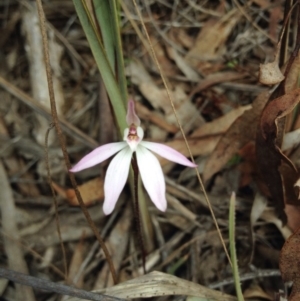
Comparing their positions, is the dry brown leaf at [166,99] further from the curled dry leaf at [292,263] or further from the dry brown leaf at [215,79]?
the curled dry leaf at [292,263]

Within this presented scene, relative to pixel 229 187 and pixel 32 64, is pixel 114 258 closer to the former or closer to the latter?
pixel 229 187

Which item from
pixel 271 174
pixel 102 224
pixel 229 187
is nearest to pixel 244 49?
pixel 229 187

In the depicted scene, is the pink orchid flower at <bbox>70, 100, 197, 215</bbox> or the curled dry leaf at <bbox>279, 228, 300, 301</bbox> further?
the curled dry leaf at <bbox>279, 228, 300, 301</bbox>

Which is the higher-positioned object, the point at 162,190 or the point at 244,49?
the point at 244,49

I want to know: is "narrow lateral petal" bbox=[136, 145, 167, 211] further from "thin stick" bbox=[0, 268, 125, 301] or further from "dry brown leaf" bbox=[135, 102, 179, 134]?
"dry brown leaf" bbox=[135, 102, 179, 134]

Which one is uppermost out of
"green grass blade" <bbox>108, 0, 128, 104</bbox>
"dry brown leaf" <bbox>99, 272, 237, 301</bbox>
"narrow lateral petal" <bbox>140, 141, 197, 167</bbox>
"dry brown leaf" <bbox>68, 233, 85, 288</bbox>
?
"green grass blade" <bbox>108, 0, 128, 104</bbox>

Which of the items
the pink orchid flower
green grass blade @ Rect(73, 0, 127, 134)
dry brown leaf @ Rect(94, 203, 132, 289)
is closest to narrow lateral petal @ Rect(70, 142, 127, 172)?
the pink orchid flower
